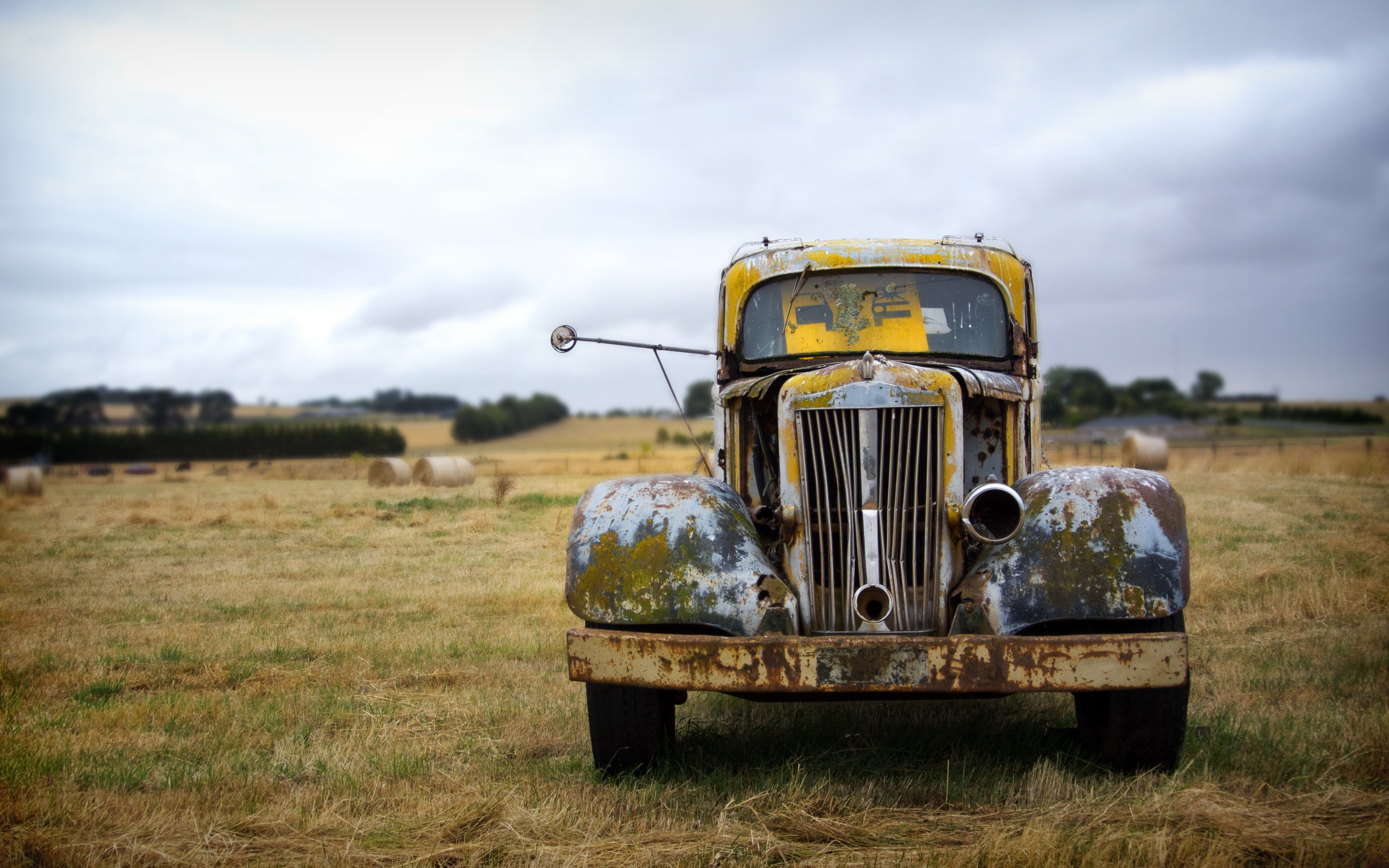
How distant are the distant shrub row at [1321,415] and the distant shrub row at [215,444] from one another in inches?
2166

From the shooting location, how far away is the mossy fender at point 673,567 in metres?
4.14

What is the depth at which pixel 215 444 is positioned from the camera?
50125 millimetres

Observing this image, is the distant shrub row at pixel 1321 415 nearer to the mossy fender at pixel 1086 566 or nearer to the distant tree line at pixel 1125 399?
the distant tree line at pixel 1125 399

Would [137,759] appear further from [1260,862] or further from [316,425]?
[316,425]

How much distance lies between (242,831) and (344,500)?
16.7 meters

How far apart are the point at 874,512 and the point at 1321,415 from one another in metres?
76.7

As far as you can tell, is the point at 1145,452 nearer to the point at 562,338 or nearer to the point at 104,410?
the point at 562,338

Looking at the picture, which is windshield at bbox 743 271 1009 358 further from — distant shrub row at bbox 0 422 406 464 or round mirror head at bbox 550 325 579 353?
distant shrub row at bbox 0 422 406 464

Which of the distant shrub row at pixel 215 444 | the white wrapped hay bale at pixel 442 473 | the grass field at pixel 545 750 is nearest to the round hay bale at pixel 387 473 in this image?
the white wrapped hay bale at pixel 442 473

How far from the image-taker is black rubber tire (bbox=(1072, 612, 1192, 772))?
13.6 ft

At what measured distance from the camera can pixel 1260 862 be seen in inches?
136

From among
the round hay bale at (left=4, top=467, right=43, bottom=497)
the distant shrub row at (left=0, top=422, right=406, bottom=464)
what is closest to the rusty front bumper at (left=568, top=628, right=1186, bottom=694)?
the round hay bale at (left=4, top=467, right=43, bottom=497)

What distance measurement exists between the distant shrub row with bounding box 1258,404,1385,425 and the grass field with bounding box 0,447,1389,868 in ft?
208

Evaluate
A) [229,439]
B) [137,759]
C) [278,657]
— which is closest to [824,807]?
[137,759]
